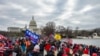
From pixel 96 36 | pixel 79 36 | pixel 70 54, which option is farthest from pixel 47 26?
pixel 70 54

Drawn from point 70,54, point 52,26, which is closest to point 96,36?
point 52,26

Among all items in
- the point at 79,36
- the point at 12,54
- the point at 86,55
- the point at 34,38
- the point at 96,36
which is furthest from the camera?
the point at 96,36

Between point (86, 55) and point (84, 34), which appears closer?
point (86, 55)

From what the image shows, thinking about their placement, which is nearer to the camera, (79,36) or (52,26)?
(52,26)

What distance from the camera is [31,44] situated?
1808 cm

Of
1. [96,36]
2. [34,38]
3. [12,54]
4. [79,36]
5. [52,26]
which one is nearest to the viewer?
[12,54]

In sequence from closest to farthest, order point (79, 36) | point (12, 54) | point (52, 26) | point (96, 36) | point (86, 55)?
point (12, 54) → point (86, 55) → point (52, 26) → point (79, 36) → point (96, 36)

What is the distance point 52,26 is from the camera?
130625 millimetres

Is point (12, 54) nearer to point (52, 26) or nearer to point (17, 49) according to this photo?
point (17, 49)

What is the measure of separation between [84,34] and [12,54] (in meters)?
135

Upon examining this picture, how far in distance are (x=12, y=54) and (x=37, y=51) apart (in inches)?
A: 48.1

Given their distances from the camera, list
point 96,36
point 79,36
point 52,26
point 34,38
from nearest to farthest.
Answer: point 34,38 → point 52,26 → point 79,36 → point 96,36

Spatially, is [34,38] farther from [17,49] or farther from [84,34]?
[84,34]

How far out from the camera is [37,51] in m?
15.5
